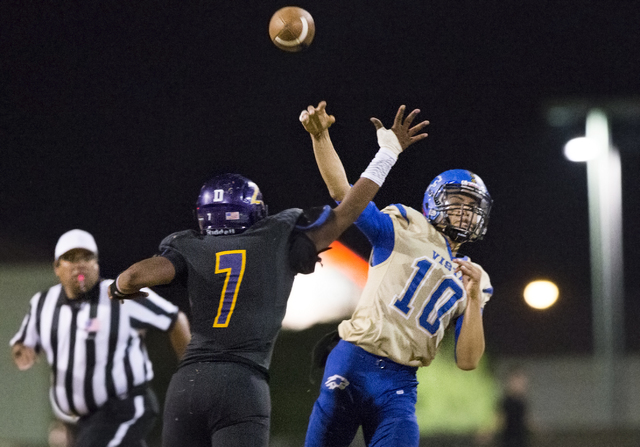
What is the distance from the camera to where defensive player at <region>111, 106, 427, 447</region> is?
2.49 meters

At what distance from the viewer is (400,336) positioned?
3215mm

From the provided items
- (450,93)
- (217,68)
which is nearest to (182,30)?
(217,68)

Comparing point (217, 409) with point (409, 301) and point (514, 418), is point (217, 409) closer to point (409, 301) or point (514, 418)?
point (409, 301)

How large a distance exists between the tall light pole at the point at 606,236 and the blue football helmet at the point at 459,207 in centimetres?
482

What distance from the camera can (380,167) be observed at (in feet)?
9.56

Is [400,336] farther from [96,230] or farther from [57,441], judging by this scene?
[96,230]

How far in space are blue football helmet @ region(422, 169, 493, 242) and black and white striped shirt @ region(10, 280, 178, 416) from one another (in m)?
1.94

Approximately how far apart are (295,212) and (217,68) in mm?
5195

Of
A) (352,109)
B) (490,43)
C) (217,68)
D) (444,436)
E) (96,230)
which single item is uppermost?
(490,43)

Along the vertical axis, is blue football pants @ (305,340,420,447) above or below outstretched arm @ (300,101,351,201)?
below

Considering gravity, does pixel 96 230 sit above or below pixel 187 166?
below

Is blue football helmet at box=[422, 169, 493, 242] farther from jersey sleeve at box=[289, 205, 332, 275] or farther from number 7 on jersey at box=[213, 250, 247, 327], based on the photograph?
number 7 on jersey at box=[213, 250, 247, 327]

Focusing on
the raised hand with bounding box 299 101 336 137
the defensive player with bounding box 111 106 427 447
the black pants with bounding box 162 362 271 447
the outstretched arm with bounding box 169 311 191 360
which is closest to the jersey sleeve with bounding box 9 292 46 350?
the outstretched arm with bounding box 169 311 191 360

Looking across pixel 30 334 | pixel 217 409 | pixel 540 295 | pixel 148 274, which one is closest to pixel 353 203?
pixel 148 274
